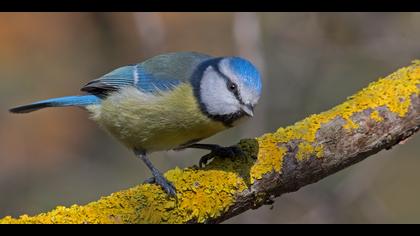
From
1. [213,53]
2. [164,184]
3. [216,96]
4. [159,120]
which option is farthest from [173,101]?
[213,53]

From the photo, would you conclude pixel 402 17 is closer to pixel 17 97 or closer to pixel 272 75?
pixel 272 75

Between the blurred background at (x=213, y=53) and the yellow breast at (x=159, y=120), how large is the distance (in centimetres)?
115

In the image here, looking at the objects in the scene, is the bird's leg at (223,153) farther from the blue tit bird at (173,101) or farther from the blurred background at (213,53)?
the blurred background at (213,53)

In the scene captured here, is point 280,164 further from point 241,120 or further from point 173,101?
point 173,101

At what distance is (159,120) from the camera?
2701 mm

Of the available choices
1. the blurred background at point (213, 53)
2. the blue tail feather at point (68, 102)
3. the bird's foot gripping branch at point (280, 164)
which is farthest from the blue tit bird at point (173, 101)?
the blurred background at point (213, 53)

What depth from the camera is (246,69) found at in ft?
8.45

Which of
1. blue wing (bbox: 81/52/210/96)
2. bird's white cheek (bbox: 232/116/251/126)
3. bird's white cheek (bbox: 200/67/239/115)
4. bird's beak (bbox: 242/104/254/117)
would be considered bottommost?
bird's white cheek (bbox: 232/116/251/126)

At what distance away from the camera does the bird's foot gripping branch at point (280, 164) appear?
7.18 feet

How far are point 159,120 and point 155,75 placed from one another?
0.30m

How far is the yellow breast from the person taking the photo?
266cm

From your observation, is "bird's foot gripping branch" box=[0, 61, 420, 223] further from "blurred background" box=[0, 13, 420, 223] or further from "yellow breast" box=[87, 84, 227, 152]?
"blurred background" box=[0, 13, 420, 223]

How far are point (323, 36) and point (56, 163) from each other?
2.78 metres

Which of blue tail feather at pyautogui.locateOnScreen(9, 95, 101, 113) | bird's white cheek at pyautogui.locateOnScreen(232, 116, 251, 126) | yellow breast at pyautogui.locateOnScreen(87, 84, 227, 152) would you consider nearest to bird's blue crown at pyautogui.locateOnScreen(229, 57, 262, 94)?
bird's white cheek at pyautogui.locateOnScreen(232, 116, 251, 126)
